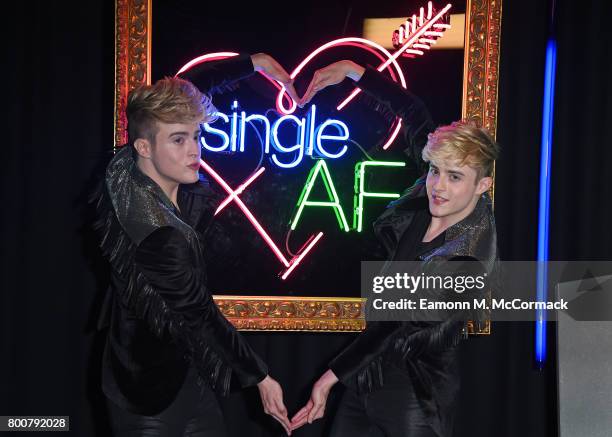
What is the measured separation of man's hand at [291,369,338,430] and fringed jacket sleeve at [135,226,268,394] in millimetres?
374

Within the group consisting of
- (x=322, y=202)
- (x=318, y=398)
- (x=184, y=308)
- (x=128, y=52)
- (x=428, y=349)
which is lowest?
(x=318, y=398)

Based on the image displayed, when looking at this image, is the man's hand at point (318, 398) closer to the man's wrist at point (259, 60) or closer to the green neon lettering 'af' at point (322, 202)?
the green neon lettering 'af' at point (322, 202)

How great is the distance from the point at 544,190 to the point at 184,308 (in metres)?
2.03

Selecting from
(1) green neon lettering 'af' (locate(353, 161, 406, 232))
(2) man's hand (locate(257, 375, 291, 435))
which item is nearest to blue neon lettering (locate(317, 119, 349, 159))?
(1) green neon lettering 'af' (locate(353, 161, 406, 232))

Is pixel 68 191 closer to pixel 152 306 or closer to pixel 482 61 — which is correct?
pixel 152 306

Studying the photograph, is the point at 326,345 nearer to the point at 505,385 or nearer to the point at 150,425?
the point at 505,385

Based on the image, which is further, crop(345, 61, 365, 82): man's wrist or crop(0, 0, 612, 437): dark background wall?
crop(0, 0, 612, 437): dark background wall

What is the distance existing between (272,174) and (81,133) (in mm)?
998

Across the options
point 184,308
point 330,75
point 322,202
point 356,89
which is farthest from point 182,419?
point 356,89

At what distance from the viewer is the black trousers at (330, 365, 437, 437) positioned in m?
2.56

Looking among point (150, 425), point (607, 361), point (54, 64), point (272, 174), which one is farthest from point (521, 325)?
point (54, 64)

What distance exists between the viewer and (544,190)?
11.6 feet

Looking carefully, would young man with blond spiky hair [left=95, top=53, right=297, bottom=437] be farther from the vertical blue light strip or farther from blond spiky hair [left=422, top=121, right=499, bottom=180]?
the vertical blue light strip

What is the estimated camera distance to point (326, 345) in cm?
365
